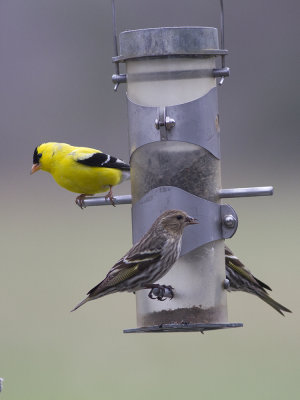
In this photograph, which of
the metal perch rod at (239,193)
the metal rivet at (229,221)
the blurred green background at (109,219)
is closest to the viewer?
the metal perch rod at (239,193)

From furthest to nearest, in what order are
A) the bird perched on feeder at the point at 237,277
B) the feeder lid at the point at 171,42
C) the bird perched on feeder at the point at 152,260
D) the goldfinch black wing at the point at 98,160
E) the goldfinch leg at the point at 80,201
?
1. the goldfinch black wing at the point at 98,160
2. the goldfinch leg at the point at 80,201
3. the bird perched on feeder at the point at 237,277
4. the feeder lid at the point at 171,42
5. the bird perched on feeder at the point at 152,260

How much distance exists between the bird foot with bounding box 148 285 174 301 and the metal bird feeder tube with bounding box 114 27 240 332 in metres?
0.05

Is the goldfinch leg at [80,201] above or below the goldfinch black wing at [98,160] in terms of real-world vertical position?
below

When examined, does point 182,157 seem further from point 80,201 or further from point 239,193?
point 80,201

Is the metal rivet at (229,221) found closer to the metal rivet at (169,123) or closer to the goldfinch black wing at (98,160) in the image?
the metal rivet at (169,123)

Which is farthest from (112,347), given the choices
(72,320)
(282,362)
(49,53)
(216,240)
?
(216,240)

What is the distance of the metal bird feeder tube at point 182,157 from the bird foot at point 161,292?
5cm

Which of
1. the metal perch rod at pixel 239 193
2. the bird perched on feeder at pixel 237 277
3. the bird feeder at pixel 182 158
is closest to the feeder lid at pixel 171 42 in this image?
the bird feeder at pixel 182 158

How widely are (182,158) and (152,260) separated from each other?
78cm

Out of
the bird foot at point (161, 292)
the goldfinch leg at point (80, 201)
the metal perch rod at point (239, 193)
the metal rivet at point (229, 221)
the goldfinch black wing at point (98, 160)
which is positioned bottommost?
the bird foot at point (161, 292)

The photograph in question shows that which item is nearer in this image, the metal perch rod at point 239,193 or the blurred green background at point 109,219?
the metal perch rod at point 239,193

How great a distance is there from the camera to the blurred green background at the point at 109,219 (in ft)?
53.0

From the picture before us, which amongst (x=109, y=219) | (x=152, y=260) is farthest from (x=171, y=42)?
(x=109, y=219)

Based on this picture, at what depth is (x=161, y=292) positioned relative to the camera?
9.17m
